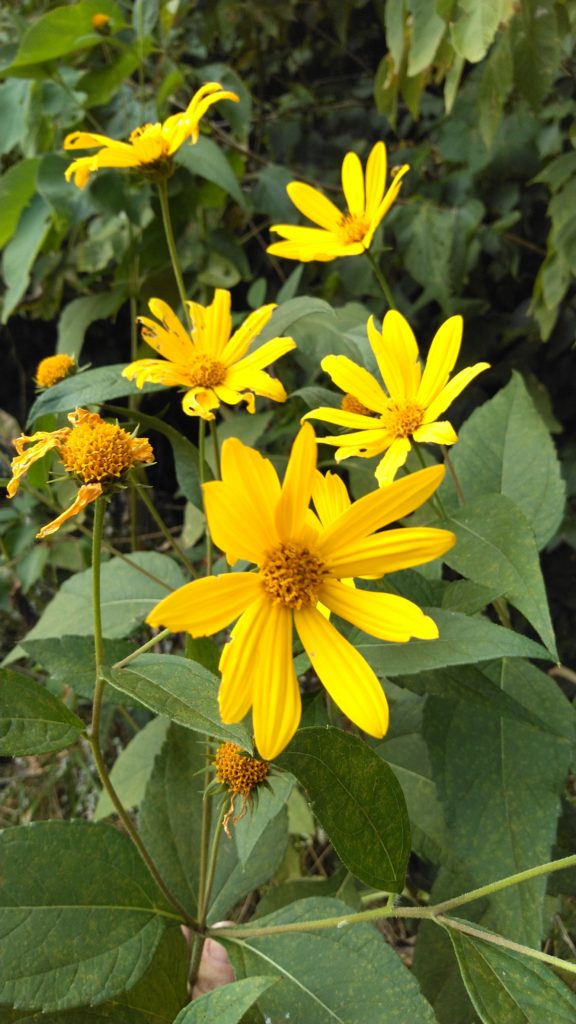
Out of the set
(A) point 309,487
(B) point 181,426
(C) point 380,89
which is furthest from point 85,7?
(A) point 309,487

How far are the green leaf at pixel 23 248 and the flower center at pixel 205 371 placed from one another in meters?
0.52

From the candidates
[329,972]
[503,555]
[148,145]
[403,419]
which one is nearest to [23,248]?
[148,145]

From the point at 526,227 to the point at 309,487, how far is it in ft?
3.28

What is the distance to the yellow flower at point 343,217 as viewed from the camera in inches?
26.4

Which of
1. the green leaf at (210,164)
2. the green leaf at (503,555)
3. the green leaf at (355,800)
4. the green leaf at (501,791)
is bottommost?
the green leaf at (501,791)

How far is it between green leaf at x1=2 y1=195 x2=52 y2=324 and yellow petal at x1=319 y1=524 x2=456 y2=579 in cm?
74

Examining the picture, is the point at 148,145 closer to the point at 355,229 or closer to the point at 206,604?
the point at 355,229

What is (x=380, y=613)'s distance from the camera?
0.40m

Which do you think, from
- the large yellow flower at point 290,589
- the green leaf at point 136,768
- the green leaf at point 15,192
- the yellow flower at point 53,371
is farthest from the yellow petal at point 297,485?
the green leaf at point 15,192

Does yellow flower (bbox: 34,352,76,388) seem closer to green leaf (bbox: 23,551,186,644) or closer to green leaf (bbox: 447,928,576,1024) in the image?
green leaf (bbox: 23,551,186,644)

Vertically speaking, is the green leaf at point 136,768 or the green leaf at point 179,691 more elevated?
the green leaf at point 179,691

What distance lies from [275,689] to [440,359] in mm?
256

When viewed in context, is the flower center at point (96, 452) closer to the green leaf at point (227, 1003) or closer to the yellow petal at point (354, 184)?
the green leaf at point (227, 1003)

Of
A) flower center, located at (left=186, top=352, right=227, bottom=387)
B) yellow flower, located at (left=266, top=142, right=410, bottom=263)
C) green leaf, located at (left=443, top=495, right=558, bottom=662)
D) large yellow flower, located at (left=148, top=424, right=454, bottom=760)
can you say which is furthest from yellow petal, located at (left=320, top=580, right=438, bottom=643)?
yellow flower, located at (left=266, top=142, right=410, bottom=263)
